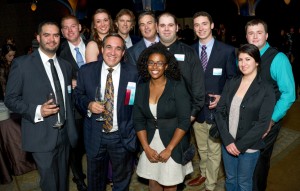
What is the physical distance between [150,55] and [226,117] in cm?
90

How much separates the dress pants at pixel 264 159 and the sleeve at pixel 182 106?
826 mm

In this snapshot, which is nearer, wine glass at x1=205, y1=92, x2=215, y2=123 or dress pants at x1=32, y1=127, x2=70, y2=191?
dress pants at x1=32, y1=127, x2=70, y2=191

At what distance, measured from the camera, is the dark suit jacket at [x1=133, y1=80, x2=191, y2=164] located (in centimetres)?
241

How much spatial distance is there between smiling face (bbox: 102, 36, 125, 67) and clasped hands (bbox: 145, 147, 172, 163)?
2.85ft

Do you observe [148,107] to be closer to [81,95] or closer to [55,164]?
[81,95]

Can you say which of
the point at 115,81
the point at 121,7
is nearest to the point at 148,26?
the point at 115,81

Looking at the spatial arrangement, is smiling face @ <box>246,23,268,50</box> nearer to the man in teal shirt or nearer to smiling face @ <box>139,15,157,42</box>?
the man in teal shirt

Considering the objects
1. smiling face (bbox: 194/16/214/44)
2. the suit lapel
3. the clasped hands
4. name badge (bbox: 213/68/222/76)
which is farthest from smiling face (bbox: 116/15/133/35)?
the clasped hands

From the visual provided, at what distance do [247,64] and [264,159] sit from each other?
99cm

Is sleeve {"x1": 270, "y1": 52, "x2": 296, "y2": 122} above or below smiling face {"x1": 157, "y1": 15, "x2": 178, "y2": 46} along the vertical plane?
below

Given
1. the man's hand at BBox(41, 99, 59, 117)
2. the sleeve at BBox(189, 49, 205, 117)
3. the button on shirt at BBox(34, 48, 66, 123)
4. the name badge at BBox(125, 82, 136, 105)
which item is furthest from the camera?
the sleeve at BBox(189, 49, 205, 117)

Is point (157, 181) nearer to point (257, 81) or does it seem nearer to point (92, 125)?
point (92, 125)

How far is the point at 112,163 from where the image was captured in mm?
2770

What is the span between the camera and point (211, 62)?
3.04 meters
